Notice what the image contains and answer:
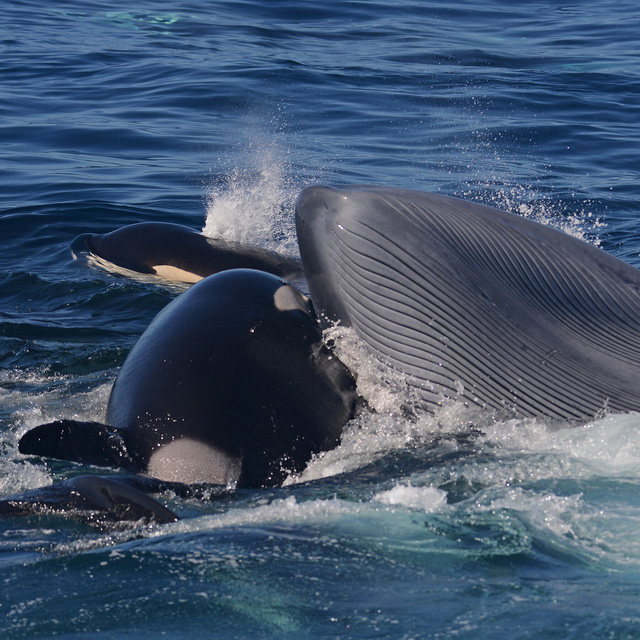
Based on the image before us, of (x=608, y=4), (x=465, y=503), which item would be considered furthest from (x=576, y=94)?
(x=465, y=503)

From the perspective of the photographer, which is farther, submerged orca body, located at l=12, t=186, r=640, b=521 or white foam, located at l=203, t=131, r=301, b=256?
white foam, located at l=203, t=131, r=301, b=256

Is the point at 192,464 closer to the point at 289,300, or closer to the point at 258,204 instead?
the point at 289,300

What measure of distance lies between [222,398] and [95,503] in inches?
50.5

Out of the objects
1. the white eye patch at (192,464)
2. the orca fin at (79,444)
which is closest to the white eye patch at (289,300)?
the white eye patch at (192,464)

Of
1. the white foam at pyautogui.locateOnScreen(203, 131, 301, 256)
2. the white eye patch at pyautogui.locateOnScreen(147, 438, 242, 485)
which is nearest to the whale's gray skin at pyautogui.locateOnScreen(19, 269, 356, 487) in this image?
the white eye patch at pyautogui.locateOnScreen(147, 438, 242, 485)

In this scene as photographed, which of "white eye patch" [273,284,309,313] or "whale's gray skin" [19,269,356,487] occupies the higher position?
"white eye patch" [273,284,309,313]

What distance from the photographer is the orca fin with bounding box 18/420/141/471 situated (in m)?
5.50

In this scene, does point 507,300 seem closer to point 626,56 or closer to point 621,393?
point 621,393

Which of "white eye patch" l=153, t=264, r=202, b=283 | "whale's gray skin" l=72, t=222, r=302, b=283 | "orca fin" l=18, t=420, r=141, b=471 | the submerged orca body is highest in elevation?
the submerged orca body

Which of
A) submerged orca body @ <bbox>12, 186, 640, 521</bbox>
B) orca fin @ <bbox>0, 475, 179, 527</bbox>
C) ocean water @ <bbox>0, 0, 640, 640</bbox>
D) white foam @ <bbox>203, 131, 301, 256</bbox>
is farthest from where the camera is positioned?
white foam @ <bbox>203, 131, 301, 256</bbox>

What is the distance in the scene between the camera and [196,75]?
23625mm

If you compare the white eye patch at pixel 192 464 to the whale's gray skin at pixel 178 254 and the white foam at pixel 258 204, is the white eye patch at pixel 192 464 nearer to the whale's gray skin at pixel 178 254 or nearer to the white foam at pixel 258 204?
the whale's gray skin at pixel 178 254

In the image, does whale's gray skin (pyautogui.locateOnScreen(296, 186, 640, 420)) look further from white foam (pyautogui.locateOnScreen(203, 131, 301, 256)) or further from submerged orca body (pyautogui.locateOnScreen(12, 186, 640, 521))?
white foam (pyautogui.locateOnScreen(203, 131, 301, 256))

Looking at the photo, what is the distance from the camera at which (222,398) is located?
580 centimetres
